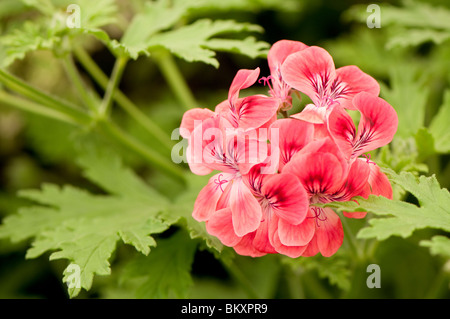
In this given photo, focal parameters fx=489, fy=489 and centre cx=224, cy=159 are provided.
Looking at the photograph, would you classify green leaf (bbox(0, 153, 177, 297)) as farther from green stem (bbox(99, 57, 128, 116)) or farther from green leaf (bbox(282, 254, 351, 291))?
green leaf (bbox(282, 254, 351, 291))

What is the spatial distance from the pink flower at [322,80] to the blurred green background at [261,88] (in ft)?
1.18

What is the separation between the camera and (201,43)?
1869 mm

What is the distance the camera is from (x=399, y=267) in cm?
277

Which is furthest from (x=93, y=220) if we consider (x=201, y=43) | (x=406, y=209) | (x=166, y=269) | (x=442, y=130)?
(x=442, y=130)

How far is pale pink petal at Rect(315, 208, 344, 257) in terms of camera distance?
1.38 meters

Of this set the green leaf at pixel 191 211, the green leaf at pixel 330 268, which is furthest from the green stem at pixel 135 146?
the green leaf at pixel 330 268

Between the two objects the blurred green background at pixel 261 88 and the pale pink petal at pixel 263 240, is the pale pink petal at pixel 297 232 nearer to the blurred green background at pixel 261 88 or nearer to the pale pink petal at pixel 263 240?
the pale pink petal at pixel 263 240

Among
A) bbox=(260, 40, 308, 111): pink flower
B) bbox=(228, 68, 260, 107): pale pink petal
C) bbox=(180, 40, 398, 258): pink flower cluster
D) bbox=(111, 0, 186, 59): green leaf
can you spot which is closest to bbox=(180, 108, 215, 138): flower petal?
bbox=(180, 40, 398, 258): pink flower cluster

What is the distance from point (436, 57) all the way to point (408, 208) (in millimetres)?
2053

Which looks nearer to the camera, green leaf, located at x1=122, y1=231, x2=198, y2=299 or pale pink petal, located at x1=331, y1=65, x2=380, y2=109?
pale pink petal, located at x1=331, y1=65, x2=380, y2=109

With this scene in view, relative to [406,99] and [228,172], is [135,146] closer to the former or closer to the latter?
[228,172]

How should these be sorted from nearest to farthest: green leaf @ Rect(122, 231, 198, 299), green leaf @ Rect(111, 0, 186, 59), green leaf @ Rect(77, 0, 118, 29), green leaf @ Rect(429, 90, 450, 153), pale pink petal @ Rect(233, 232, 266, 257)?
pale pink petal @ Rect(233, 232, 266, 257)
green leaf @ Rect(122, 231, 198, 299)
green leaf @ Rect(429, 90, 450, 153)
green leaf @ Rect(77, 0, 118, 29)
green leaf @ Rect(111, 0, 186, 59)
